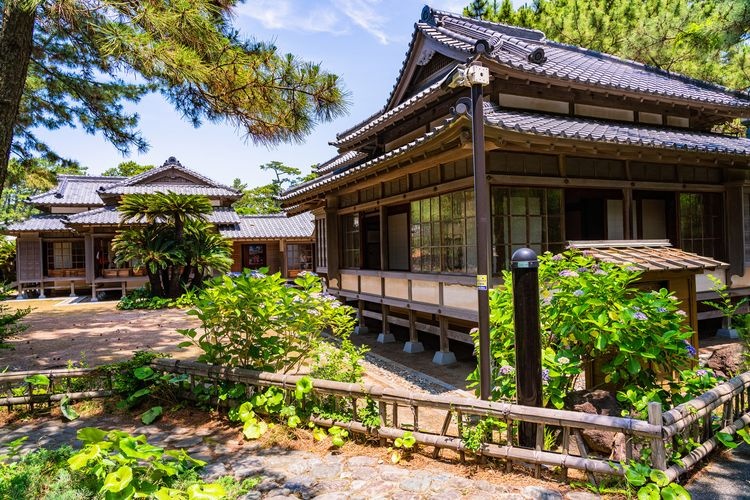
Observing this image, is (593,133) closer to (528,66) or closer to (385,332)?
(528,66)

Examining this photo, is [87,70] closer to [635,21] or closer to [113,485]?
[113,485]

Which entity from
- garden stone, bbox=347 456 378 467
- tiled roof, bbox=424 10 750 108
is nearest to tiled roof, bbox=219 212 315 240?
tiled roof, bbox=424 10 750 108

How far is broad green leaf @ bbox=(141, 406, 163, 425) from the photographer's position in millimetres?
4461

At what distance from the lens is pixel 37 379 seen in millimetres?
4832

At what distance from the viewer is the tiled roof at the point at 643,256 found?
17.3ft

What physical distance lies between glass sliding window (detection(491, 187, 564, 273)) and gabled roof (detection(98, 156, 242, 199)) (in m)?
19.6

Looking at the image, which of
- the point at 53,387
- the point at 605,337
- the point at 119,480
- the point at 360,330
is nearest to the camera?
the point at 119,480

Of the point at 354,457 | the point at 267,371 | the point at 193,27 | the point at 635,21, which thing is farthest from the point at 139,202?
the point at 635,21

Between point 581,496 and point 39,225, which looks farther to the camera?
point 39,225

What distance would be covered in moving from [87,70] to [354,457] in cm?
774

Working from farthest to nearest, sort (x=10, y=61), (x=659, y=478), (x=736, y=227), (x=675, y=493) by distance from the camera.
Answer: (x=736, y=227)
(x=10, y=61)
(x=659, y=478)
(x=675, y=493)


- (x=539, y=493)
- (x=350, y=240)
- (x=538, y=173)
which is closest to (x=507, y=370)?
(x=539, y=493)

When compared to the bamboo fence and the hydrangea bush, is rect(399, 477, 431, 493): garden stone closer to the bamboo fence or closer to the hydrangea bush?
the bamboo fence

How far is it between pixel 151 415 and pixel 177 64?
366cm
